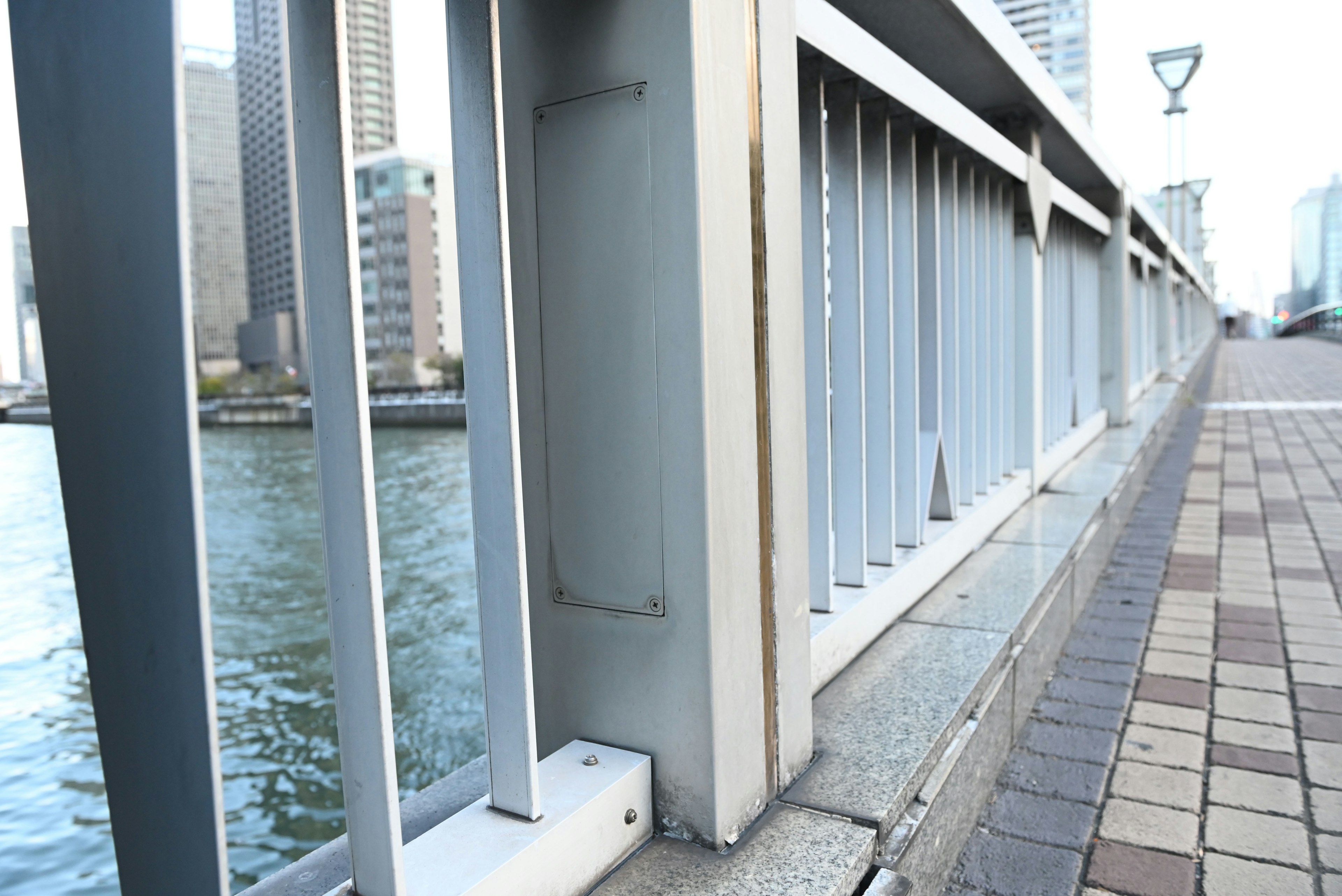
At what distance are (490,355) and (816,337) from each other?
1304mm

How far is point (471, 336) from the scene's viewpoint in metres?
1.25

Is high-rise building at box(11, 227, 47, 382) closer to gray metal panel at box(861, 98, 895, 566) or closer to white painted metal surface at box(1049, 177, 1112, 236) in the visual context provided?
gray metal panel at box(861, 98, 895, 566)

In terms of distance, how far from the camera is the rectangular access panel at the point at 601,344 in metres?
1.41

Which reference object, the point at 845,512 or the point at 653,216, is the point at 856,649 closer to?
the point at 845,512

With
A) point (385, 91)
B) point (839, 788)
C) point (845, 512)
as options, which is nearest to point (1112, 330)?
point (845, 512)

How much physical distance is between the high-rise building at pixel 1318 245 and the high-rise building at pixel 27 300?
91816 millimetres

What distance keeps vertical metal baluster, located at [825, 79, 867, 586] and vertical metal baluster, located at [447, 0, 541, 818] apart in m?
1.50

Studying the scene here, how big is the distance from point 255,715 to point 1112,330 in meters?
7.92

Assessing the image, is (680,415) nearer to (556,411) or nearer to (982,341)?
(556,411)

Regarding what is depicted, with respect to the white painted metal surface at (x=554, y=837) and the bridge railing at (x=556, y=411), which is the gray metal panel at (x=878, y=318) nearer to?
the bridge railing at (x=556, y=411)

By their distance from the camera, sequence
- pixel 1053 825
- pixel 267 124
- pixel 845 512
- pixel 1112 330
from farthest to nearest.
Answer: pixel 267 124
pixel 1112 330
pixel 845 512
pixel 1053 825

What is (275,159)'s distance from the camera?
249 feet

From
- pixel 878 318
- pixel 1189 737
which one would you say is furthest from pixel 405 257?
pixel 1189 737

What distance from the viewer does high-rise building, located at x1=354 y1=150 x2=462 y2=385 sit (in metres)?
83.9
